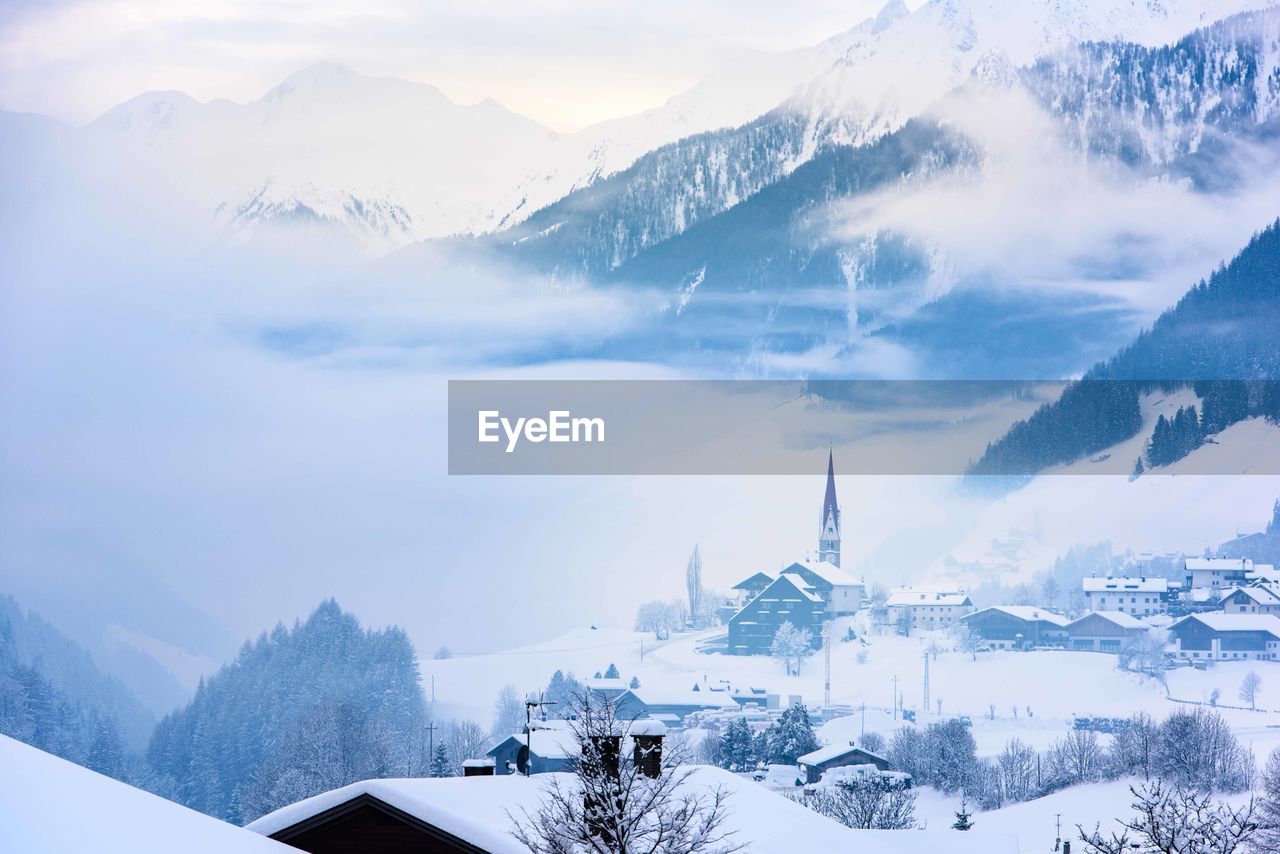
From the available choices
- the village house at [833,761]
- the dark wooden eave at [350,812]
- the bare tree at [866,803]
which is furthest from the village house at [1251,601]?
the dark wooden eave at [350,812]

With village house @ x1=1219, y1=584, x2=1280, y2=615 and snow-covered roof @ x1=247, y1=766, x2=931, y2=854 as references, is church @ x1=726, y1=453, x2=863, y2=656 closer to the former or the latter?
village house @ x1=1219, y1=584, x2=1280, y2=615

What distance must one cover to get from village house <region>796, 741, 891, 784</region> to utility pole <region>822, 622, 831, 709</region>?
151 ft

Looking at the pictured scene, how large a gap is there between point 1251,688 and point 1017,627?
16.6 m

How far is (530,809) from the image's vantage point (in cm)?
1795

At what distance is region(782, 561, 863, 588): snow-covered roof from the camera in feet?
445

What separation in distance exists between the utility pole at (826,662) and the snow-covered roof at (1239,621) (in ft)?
71.5

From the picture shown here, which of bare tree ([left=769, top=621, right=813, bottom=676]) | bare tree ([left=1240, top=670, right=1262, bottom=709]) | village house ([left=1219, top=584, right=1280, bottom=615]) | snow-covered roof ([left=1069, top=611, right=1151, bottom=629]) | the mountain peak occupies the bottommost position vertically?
bare tree ([left=1240, top=670, right=1262, bottom=709])

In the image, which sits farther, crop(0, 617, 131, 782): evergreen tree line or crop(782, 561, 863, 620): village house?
crop(782, 561, 863, 620): village house

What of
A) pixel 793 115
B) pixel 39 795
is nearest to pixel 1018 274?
pixel 793 115

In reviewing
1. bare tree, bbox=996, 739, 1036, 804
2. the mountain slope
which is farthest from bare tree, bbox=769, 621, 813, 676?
the mountain slope

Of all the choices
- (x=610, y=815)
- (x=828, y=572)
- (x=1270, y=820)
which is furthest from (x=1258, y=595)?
(x=610, y=815)

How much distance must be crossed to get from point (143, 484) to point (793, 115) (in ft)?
219

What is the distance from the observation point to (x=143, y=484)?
12756 cm

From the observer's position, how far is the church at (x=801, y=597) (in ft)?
421
